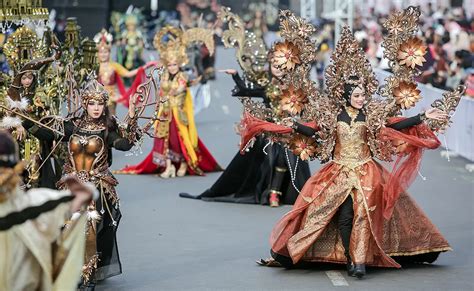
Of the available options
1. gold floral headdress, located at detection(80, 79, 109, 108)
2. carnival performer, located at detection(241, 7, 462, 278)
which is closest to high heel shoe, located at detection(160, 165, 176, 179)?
carnival performer, located at detection(241, 7, 462, 278)

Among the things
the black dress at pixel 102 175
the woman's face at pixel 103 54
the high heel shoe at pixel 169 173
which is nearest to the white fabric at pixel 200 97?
the woman's face at pixel 103 54

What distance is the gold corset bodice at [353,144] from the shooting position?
1144 cm

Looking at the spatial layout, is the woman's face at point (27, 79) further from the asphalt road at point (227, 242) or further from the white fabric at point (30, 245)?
the white fabric at point (30, 245)

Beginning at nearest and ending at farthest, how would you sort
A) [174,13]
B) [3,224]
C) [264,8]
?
[3,224] < [174,13] < [264,8]

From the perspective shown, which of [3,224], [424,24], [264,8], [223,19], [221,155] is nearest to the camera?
[3,224]

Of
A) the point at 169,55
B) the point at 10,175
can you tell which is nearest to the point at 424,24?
the point at 169,55

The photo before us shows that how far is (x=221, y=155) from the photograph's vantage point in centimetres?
2112

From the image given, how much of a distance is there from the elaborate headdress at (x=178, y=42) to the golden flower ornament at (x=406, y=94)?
6674 mm

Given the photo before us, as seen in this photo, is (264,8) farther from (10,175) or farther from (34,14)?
(10,175)

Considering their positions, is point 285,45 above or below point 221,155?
above

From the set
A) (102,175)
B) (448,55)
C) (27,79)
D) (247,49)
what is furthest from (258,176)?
(448,55)

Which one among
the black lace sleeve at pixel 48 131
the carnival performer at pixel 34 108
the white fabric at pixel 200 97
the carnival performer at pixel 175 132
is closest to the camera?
the black lace sleeve at pixel 48 131

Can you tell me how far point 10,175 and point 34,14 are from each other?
738 centimetres

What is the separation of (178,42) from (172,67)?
48cm
